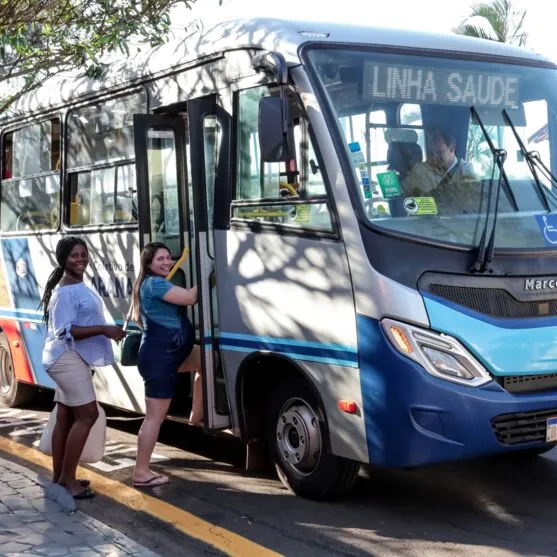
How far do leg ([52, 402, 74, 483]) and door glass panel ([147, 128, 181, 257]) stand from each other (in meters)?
1.55

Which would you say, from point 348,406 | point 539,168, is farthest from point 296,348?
point 539,168

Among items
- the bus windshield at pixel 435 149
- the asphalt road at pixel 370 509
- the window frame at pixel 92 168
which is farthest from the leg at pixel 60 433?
the bus windshield at pixel 435 149

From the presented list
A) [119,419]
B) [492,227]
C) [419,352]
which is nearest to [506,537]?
[419,352]

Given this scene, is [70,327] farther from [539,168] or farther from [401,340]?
[539,168]

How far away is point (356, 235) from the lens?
632 cm

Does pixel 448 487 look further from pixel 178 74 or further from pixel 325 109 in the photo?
pixel 178 74

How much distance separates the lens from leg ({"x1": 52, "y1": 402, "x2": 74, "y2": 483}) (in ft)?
23.6

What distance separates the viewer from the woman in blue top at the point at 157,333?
722 cm

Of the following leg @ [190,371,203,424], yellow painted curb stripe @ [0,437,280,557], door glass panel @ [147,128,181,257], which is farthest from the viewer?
door glass panel @ [147,128,181,257]

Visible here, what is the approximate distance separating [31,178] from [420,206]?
5071 millimetres

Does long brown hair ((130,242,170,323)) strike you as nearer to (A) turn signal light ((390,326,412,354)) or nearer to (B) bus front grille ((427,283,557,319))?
(A) turn signal light ((390,326,412,354))

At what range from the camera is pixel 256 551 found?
585 centimetres

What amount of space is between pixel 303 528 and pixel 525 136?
2.83 meters

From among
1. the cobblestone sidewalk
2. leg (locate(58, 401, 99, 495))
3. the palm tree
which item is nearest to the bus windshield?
leg (locate(58, 401, 99, 495))
